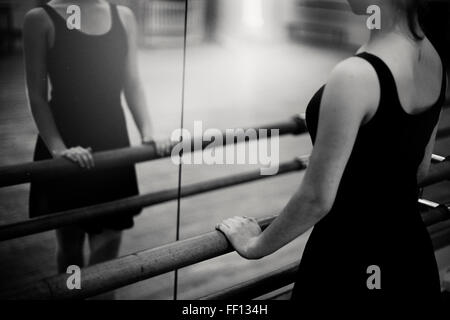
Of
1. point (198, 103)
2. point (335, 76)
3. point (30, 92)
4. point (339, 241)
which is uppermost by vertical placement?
point (335, 76)

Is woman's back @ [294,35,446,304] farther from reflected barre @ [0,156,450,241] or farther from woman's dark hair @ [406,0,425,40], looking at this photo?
reflected barre @ [0,156,450,241]

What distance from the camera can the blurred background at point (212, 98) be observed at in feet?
5.14

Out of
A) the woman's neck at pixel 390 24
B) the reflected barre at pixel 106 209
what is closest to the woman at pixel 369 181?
the woman's neck at pixel 390 24

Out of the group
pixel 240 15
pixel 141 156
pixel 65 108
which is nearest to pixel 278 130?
pixel 141 156

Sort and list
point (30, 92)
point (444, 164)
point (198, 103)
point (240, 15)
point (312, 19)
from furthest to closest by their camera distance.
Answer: point (312, 19), point (240, 15), point (198, 103), point (30, 92), point (444, 164)

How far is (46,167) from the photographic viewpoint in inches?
43.1

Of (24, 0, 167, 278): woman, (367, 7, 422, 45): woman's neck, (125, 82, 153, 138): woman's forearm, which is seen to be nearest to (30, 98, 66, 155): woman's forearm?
(24, 0, 167, 278): woman

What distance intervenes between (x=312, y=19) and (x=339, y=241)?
37.0ft

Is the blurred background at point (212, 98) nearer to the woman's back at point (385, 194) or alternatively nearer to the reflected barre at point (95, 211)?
the reflected barre at point (95, 211)

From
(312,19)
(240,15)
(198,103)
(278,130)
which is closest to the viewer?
(278,130)

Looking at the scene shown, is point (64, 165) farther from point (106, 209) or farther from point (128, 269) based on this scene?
point (128, 269)

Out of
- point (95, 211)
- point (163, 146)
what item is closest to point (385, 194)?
point (163, 146)

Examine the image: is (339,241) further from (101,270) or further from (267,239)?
(101,270)

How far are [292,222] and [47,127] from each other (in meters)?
0.93
